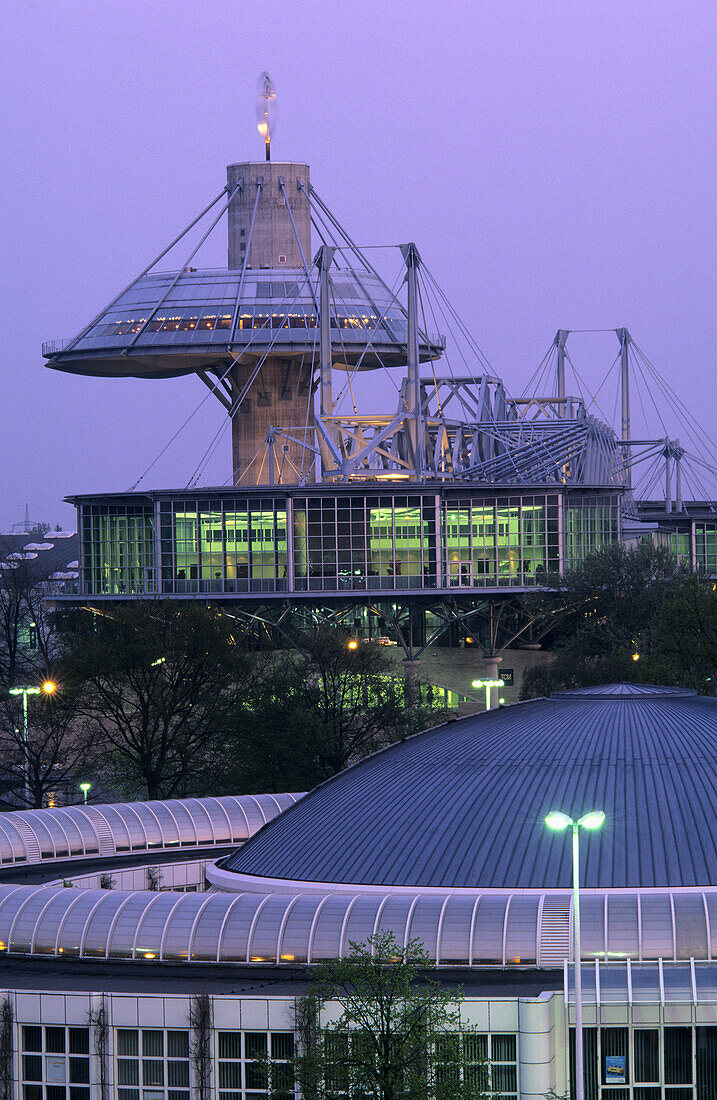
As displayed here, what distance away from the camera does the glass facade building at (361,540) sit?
438 feet

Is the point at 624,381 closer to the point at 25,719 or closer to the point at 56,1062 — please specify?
the point at 25,719

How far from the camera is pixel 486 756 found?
172 ft

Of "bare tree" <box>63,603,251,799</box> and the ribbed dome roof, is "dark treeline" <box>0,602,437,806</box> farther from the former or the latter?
the ribbed dome roof

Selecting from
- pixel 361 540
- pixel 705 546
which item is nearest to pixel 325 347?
pixel 361 540

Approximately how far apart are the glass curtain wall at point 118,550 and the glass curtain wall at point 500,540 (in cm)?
2403

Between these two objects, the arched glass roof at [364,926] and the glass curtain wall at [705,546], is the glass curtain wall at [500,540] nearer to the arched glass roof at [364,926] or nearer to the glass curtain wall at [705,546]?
the glass curtain wall at [705,546]

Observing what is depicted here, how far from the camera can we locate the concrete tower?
168 m

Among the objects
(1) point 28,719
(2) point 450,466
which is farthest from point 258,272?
(1) point 28,719

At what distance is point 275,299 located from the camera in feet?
545

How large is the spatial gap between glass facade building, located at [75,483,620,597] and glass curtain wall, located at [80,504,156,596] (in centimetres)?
136

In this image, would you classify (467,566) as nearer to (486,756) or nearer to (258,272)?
(258,272)

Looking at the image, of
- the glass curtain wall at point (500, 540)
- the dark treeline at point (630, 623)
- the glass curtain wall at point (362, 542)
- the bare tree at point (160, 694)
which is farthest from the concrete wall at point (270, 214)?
the bare tree at point (160, 694)

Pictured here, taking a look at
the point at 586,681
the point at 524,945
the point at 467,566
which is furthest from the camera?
the point at 467,566

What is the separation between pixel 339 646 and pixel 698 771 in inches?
2263
